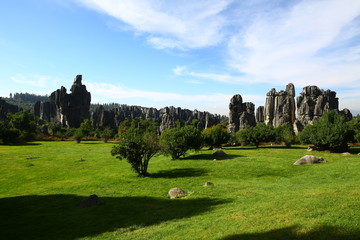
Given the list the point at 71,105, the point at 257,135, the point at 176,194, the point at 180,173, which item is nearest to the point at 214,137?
the point at 257,135

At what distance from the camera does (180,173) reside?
39.0m

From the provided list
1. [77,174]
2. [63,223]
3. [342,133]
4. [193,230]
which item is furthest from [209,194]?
[342,133]

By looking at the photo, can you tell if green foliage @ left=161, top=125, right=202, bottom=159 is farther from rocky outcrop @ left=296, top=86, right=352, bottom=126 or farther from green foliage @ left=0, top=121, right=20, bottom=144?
green foliage @ left=0, top=121, right=20, bottom=144

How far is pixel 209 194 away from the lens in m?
25.3

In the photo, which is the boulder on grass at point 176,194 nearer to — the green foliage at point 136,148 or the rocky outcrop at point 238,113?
the green foliage at point 136,148

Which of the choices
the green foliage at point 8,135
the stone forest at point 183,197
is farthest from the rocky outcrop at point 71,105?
the stone forest at point 183,197

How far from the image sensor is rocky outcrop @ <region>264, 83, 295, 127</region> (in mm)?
124250

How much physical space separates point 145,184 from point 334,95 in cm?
12698

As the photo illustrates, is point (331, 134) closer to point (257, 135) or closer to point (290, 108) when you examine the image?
point (257, 135)

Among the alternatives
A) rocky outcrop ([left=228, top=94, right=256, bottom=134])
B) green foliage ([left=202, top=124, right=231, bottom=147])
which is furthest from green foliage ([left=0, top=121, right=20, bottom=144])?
rocky outcrop ([left=228, top=94, right=256, bottom=134])

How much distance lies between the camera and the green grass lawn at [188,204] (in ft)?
42.7

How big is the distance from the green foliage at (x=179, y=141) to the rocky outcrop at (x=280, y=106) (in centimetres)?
8393

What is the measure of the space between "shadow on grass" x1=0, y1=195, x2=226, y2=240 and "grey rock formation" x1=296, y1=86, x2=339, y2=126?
112 meters

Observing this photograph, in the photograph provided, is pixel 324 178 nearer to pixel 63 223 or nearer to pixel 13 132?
pixel 63 223
